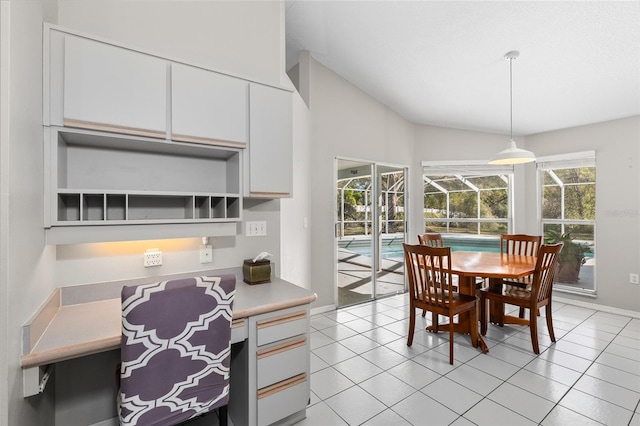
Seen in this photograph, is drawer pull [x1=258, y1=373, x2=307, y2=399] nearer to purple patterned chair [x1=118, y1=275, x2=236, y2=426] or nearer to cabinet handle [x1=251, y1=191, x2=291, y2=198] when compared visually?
purple patterned chair [x1=118, y1=275, x2=236, y2=426]

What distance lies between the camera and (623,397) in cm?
204

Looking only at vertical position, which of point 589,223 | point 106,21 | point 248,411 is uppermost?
point 106,21

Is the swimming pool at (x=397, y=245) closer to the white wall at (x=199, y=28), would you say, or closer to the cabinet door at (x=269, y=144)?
the cabinet door at (x=269, y=144)

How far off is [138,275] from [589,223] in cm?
534

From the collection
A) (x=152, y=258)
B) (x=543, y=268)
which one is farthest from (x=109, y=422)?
(x=543, y=268)

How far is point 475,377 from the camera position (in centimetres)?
228

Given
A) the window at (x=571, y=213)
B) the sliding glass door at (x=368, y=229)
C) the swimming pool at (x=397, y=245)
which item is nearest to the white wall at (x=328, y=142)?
the sliding glass door at (x=368, y=229)

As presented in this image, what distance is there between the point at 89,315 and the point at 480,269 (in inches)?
117

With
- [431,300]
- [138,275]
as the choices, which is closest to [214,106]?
[138,275]

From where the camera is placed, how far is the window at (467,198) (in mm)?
4660

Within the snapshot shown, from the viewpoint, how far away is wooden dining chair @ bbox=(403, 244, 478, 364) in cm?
246

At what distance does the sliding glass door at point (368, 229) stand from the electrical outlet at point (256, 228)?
177 cm

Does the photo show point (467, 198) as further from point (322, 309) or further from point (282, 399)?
point (282, 399)

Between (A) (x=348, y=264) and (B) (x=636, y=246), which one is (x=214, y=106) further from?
(B) (x=636, y=246)
